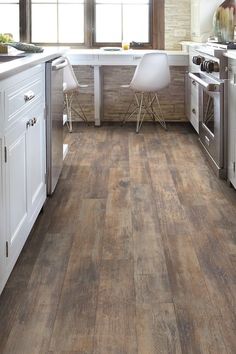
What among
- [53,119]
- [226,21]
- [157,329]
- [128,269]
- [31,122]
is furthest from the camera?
[226,21]

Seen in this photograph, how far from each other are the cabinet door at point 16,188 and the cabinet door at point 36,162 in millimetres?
129

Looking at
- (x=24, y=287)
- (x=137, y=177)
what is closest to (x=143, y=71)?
(x=137, y=177)

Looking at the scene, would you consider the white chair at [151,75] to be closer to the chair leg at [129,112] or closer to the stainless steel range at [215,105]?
the chair leg at [129,112]

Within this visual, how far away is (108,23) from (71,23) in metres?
0.47

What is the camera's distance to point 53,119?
3.50m

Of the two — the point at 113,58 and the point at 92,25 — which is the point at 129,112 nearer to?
the point at 113,58

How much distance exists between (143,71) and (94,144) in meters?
1.11

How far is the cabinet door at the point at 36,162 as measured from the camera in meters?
2.76

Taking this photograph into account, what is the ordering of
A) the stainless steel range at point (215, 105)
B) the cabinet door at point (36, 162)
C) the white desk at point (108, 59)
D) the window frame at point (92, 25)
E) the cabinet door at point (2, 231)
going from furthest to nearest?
the window frame at point (92, 25) → the white desk at point (108, 59) → the stainless steel range at point (215, 105) → the cabinet door at point (36, 162) → the cabinet door at point (2, 231)

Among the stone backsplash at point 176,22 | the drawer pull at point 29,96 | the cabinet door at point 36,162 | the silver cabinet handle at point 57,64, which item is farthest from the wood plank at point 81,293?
the stone backsplash at point 176,22

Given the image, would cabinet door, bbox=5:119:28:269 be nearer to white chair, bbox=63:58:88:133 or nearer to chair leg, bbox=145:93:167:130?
white chair, bbox=63:58:88:133

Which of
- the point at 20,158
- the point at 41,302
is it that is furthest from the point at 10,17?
the point at 41,302

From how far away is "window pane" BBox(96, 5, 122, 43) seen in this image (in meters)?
7.03

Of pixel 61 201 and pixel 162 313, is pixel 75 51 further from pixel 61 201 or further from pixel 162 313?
pixel 162 313
